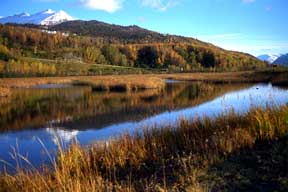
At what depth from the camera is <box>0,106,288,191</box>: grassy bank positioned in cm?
551

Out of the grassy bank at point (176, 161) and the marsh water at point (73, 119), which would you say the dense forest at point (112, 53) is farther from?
the grassy bank at point (176, 161)

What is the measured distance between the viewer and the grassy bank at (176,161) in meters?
5.51

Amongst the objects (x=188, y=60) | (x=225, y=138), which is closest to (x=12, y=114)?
(x=225, y=138)

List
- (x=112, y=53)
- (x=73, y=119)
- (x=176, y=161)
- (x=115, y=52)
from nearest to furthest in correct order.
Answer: (x=176, y=161), (x=73, y=119), (x=112, y=53), (x=115, y=52)

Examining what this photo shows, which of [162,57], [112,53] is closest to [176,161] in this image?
[112,53]

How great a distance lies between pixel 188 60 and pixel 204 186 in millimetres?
134166

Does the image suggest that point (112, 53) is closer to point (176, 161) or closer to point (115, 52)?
point (115, 52)

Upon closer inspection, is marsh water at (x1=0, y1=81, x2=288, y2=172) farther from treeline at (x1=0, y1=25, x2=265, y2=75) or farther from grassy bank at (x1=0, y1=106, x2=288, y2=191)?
treeline at (x1=0, y1=25, x2=265, y2=75)

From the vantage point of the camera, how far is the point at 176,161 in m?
6.71

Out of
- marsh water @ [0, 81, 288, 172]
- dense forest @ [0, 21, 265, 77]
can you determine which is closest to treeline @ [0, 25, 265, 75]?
dense forest @ [0, 21, 265, 77]

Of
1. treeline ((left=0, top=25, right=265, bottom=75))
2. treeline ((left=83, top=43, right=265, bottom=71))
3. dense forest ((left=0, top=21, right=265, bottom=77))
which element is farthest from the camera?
treeline ((left=83, top=43, right=265, bottom=71))

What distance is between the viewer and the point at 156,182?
5809 mm

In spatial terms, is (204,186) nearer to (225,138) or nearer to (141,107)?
(225,138)

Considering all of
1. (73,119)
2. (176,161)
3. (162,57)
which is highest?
(162,57)
